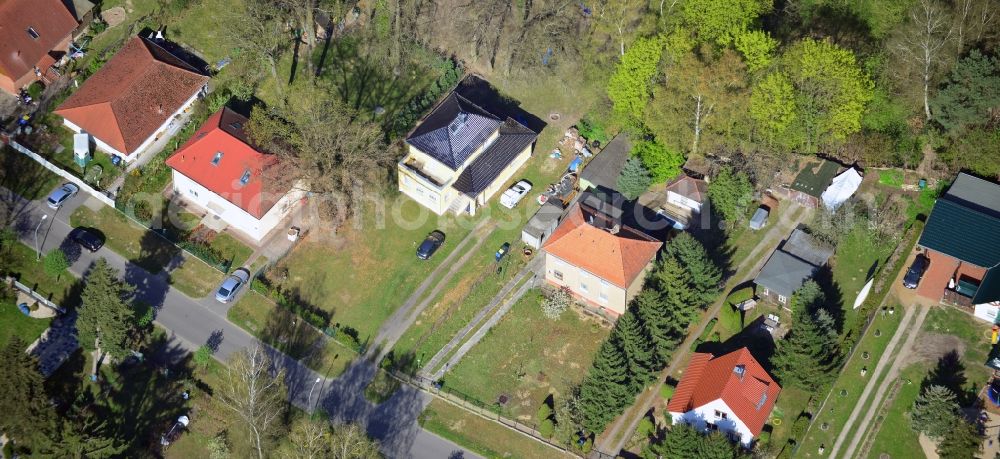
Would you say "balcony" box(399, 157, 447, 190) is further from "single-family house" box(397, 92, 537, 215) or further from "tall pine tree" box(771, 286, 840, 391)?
"tall pine tree" box(771, 286, 840, 391)

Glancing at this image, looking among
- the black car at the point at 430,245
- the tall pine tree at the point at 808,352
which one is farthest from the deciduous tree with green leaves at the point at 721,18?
the black car at the point at 430,245

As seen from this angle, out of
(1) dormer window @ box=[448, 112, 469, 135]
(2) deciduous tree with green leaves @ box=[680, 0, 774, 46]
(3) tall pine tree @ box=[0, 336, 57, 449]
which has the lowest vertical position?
(3) tall pine tree @ box=[0, 336, 57, 449]

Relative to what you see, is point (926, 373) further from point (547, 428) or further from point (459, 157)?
point (459, 157)

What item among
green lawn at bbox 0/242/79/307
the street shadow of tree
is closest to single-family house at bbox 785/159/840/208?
the street shadow of tree

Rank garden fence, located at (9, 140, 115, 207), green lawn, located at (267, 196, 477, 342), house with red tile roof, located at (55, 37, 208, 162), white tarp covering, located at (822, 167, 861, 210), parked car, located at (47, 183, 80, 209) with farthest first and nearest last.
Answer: house with red tile roof, located at (55, 37, 208, 162) → garden fence, located at (9, 140, 115, 207) → white tarp covering, located at (822, 167, 861, 210) → parked car, located at (47, 183, 80, 209) → green lawn, located at (267, 196, 477, 342)

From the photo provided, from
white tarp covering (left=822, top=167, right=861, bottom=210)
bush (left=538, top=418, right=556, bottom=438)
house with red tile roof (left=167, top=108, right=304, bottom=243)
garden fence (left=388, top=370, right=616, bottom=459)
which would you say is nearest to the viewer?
bush (left=538, top=418, right=556, bottom=438)
